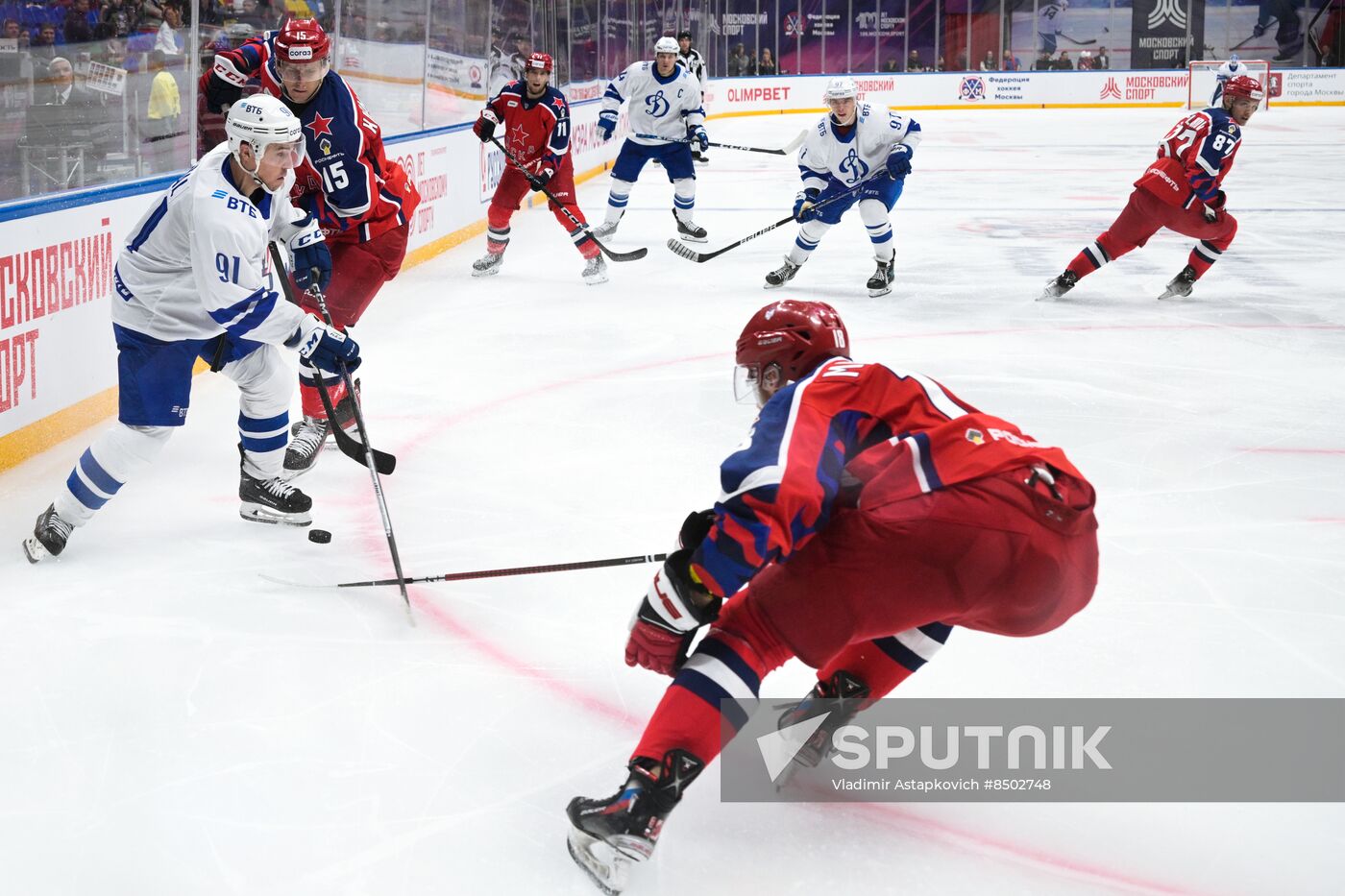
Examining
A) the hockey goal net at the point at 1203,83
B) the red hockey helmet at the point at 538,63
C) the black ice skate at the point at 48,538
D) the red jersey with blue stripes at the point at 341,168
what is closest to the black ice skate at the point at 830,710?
the black ice skate at the point at 48,538

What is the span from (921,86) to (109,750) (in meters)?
20.0

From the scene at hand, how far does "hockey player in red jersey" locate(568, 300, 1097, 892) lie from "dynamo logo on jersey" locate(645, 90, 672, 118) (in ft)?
21.3

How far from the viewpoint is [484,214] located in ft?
28.0

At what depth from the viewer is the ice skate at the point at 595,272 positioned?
6785 millimetres

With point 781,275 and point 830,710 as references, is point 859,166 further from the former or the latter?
point 830,710

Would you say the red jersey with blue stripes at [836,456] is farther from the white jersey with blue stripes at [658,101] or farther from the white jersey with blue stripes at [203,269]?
the white jersey with blue stripes at [658,101]

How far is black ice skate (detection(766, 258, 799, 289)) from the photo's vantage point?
6.63 metres

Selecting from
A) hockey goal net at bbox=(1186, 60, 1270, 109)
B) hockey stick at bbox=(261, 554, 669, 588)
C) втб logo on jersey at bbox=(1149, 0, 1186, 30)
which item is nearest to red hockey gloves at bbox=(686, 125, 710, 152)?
hockey stick at bbox=(261, 554, 669, 588)

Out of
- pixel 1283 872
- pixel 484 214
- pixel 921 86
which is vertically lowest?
pixel 1283 872

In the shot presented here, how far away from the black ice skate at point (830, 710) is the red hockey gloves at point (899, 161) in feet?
14.8

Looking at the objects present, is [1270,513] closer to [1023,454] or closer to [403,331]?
[1023,454]

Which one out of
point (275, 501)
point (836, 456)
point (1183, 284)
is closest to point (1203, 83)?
point (1183, 284)

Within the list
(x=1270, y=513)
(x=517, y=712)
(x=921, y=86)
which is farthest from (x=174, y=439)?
(x=921, y=86)

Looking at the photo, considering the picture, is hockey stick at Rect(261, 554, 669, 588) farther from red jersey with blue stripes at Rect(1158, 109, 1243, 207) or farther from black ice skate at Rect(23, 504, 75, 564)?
red jersey with blue stripes at Rect(1158, 109, 1243, 207)
